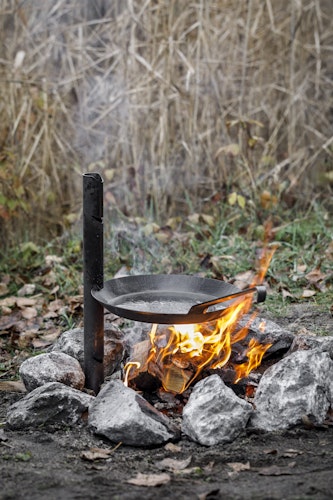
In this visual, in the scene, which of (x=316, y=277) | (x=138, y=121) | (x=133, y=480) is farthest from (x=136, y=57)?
(x=133, y=480)

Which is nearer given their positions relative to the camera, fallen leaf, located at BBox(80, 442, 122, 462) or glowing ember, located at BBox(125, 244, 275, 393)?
fallen leaf, located at BBox(80, 442, 122, 462)

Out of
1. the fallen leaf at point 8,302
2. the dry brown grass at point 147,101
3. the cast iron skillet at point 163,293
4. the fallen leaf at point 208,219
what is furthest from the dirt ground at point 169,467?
the dry brown grass at point 147,101

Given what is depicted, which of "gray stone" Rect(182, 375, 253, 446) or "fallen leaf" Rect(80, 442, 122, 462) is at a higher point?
"gray stone" Rect(182, 375, 253, 446)

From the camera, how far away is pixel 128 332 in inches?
158

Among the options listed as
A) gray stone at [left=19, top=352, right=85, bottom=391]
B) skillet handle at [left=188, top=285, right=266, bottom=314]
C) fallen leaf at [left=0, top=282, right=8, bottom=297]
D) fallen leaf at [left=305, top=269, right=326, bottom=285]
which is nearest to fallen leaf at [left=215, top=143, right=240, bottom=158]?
fallen leaf at [left=305, top=269, right=326, bottom=285]

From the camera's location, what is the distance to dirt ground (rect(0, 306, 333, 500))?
105 inches

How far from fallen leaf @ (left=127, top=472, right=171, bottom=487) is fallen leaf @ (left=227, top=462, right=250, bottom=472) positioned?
0.86 ft

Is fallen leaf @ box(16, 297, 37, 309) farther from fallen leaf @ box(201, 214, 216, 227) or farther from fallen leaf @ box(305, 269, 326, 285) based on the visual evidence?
fallen leaf @ box(305, 269, 326, 285)

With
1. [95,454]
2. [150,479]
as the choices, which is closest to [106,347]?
[95,454]

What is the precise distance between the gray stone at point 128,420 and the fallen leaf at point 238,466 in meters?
0.35

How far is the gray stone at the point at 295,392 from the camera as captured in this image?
10.8 feet

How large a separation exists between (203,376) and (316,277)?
79.4 inches

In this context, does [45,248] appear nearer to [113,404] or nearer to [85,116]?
[85,116]

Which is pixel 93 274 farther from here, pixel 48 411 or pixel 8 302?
pixel 8 302
